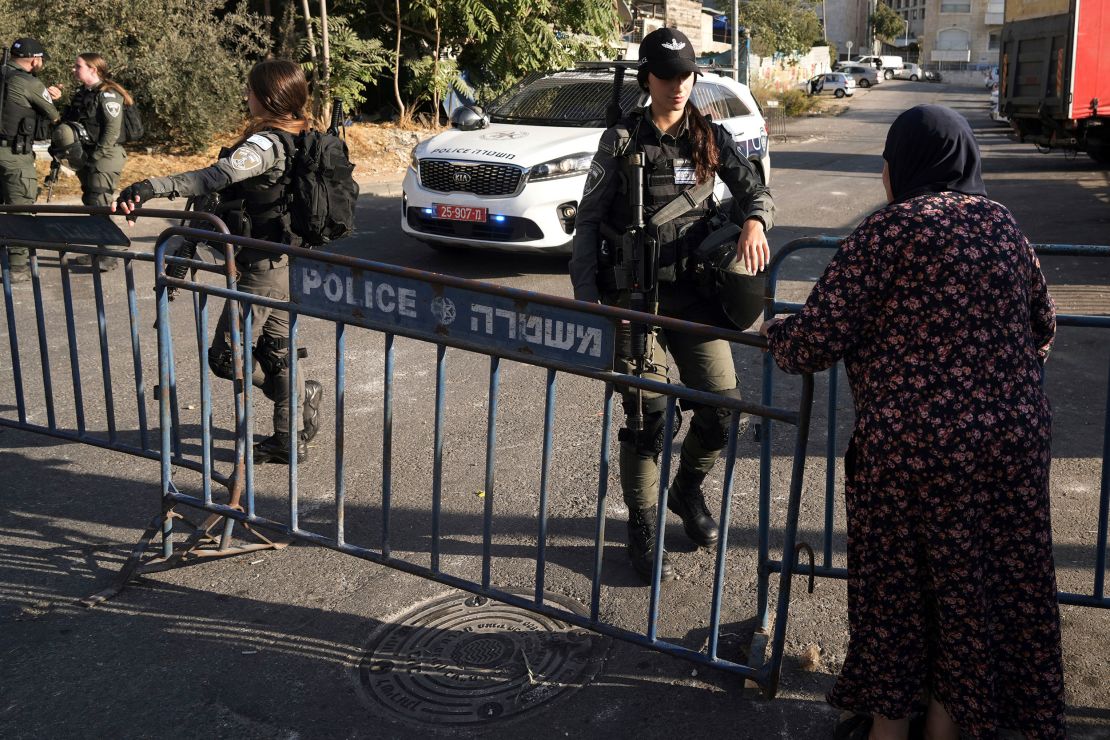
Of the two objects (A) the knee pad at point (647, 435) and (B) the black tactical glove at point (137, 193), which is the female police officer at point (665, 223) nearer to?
(A) the knee pad at point (647, 435)

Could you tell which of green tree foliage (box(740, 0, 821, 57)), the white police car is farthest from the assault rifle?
green tree foliage (box(740, 0, 821, 57))

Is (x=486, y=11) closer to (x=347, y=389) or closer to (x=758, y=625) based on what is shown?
(x=347, y=389)

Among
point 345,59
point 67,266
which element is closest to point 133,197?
point 67,266

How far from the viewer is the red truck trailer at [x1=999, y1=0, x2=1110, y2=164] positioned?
1439cm

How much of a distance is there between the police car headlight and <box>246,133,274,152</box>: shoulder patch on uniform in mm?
4370

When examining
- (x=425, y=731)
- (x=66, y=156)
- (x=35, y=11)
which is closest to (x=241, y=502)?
(x=425, y=731)

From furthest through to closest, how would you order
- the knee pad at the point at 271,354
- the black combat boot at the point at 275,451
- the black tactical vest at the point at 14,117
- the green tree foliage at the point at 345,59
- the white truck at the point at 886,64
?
1. the white truck at the point at 886,64
2. the green tree foliage at the point at 345,59
3. the black tactical vest at the point at 14,117
4. the black combat boot at the point at 275,451
5. the knee pad at the point at 271,354

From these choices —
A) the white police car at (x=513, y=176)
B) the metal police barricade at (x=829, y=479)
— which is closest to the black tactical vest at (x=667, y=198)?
the metal police barricade at (x=829, y=479)

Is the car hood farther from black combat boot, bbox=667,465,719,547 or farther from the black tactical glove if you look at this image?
black combat boot, bbox=667,465,719,547

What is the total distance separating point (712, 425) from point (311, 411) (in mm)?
2419

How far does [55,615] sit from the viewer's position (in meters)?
3.81

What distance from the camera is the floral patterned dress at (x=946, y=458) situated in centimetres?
256

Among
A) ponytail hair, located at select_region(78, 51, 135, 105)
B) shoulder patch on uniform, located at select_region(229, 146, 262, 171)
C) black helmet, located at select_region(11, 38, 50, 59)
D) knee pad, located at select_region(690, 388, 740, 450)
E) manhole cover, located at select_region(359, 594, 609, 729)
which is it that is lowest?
manhole cover, located at select_region(359, 594, 609, 729)

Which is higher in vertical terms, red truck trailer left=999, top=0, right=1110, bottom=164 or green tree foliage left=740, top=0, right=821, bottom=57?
green tree foliage left=740, top=0, right=821, bottom=57
